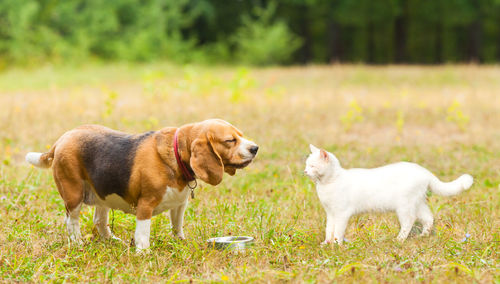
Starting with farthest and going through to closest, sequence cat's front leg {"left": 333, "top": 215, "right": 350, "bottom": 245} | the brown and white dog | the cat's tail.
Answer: the cat's tail → cat's front leg {"left": 333, "top": 215, "right": 350, "bottom": 245} → the brown and white dog

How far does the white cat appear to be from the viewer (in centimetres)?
396

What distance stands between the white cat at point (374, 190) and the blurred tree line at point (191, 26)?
2241 cm

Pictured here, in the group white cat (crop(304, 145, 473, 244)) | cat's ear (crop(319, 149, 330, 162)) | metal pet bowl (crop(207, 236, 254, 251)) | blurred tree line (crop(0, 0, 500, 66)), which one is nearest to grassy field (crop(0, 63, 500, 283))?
metal pet bowl (crop(207, 236, 254, 251))

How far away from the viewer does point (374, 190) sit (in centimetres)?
396

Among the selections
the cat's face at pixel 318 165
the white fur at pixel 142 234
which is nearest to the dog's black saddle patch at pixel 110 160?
the white fur at pixel 142 234

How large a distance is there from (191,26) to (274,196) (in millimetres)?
30592

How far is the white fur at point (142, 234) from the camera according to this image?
12.5ft

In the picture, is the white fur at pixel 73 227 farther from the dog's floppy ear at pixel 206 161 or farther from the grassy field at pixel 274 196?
the dog's floppy ear at pixel 206 161

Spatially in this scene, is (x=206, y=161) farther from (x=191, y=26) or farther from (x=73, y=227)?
(x=191, y=26)

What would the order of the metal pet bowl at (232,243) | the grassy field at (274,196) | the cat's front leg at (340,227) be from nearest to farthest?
the grassy field at (274,196) < the metal pet bowl at (232,243) < the cat's front leg at (340,227)

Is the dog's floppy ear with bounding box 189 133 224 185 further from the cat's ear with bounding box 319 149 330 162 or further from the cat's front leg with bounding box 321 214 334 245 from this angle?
the cat's front leg with bounding box 321 214 334 245

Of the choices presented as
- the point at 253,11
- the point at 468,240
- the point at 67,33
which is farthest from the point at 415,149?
the point at 253,11

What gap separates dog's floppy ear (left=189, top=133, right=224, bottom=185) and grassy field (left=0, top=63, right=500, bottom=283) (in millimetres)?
556

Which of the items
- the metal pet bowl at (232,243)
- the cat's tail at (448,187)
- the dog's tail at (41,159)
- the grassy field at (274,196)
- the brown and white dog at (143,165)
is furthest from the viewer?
the dog's tail at (41,159)
